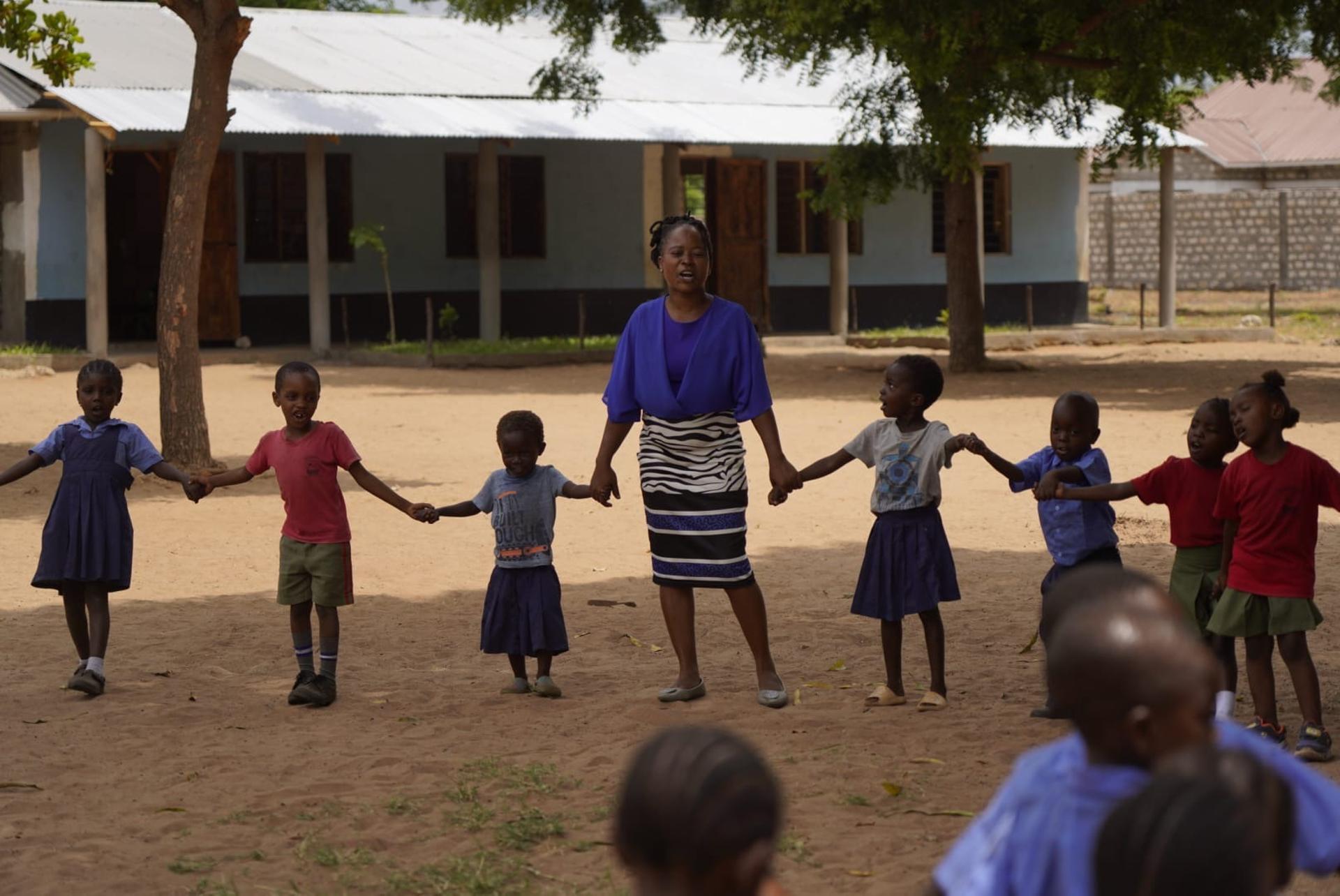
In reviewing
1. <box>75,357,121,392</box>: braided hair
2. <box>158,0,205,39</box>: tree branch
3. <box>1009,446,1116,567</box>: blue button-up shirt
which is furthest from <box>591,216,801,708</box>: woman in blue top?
<box>158,0,205,39</box>: tree branch

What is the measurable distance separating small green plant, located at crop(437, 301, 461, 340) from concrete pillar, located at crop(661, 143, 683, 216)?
3.27 metres

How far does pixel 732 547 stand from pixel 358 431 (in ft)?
32.3

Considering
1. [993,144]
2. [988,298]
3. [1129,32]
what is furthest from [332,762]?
[988,298]

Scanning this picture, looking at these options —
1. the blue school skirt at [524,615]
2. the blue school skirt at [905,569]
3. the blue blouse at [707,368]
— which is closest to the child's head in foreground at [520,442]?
the blue school skirt at [524,615]

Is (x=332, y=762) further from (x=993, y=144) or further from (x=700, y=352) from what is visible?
(x=993, y=144)

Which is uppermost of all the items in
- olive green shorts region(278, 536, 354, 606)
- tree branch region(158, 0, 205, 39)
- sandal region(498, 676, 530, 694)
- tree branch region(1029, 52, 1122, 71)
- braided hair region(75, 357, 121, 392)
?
tree branch region(1029, 52, 1122, 71)

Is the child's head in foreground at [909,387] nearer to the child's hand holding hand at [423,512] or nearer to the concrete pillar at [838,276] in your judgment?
the child's hand holding hand at [423,512]

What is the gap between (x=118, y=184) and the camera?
24391 millimetres

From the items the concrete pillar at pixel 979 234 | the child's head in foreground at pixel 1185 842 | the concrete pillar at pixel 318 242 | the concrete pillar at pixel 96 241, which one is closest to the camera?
the child's head in foreground at pixel 1185 842

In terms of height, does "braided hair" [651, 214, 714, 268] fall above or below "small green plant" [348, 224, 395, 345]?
below

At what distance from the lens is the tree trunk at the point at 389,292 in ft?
77.7

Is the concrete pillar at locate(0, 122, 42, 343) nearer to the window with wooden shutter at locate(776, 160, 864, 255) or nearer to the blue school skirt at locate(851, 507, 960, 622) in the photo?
the window with wooden shutter at locate(776, 160, 864, 255)

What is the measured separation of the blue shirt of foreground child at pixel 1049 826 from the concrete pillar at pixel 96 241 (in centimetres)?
2006

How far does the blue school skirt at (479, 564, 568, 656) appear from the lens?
646cm
